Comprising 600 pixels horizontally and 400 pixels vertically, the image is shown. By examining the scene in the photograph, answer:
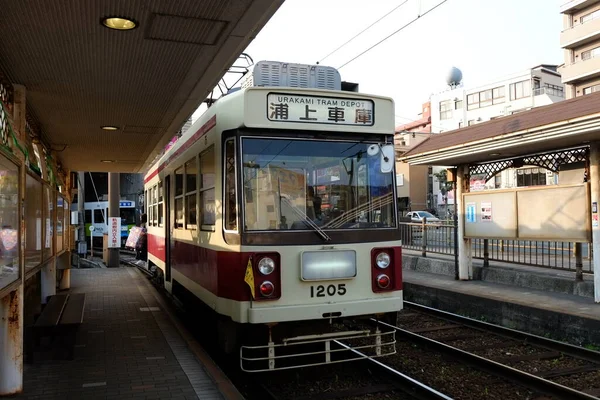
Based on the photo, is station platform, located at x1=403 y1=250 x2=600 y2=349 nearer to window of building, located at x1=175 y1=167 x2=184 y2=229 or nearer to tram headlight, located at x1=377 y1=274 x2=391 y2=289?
tram headlight, located at x1=377 y1=274 x2=391 y2=289

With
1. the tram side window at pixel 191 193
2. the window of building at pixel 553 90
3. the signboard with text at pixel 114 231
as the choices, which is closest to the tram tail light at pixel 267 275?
the tram side window at pixel 191 193

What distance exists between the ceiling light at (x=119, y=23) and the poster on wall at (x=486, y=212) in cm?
876

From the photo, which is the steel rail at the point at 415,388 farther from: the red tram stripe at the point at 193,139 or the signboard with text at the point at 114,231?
the signboard with text at the point at 114,231

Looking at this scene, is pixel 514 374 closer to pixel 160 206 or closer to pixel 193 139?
pixel 193 139

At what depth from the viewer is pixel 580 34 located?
4428 centimetres

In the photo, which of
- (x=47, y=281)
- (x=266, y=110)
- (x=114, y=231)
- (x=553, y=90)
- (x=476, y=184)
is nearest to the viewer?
(x=266, y=110)

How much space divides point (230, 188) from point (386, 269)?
1.93 meters

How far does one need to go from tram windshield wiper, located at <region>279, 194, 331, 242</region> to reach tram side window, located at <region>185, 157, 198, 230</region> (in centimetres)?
183

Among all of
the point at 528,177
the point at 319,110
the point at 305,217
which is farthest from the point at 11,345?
the point at 528,177

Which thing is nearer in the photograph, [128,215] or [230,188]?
[230,188]

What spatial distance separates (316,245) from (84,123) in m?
4.48

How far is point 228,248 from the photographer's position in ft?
17.7

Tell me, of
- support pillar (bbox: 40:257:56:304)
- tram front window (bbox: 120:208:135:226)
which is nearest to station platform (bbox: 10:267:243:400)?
support pillar (bbox: 40:257:56:304)

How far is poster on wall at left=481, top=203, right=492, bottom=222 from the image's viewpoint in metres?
11.0
